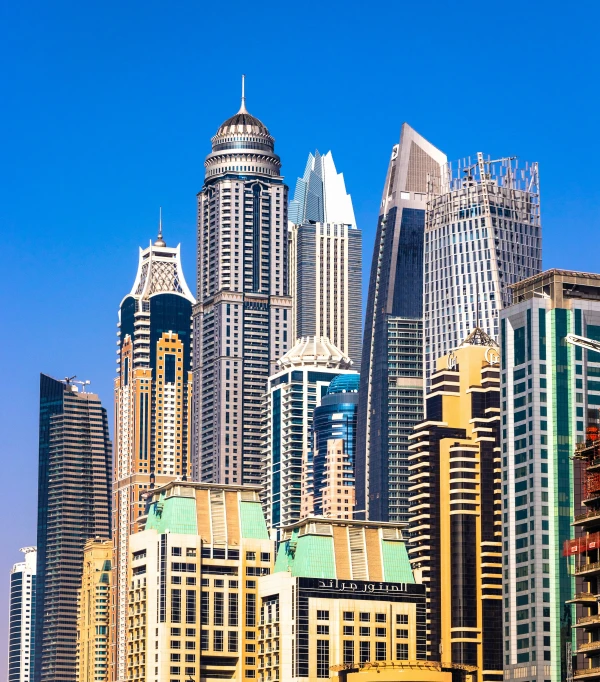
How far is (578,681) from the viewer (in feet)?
544

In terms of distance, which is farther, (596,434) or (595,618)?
(596,434)

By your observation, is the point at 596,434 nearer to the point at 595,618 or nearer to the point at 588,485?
the point at 588,485

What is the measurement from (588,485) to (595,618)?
49.1 feet

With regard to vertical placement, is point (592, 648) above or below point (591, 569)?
below

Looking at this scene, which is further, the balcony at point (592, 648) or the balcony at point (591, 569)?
the balcony at point (592, 648)

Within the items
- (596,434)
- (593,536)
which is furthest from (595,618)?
(596,434)

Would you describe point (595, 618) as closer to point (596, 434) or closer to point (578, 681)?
point (578, 681)

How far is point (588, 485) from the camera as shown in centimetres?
17162

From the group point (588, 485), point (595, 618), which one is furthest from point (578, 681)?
point (588, 485)

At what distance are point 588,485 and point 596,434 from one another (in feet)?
16.3

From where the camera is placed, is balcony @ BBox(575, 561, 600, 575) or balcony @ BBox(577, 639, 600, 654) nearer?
balcony @ BBox(575, 561, 600, 575)

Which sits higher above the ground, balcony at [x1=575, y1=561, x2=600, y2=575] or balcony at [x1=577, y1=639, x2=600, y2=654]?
balcony at [x1=575, y1=561, x2=600, y2=575]

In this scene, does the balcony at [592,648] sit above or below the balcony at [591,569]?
below

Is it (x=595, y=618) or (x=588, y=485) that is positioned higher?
(x=588, y=485)
